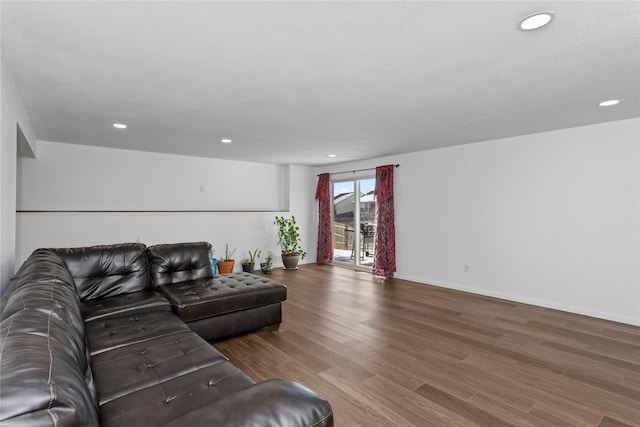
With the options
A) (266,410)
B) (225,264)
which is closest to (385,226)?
(225,264)

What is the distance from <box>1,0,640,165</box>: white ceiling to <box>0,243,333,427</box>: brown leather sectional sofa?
1.46 m

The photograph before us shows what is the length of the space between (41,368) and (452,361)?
2849 mm

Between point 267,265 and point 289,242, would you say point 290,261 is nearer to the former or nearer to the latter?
point 289,242

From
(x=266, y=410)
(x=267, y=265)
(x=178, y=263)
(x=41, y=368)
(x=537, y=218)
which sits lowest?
(x=267, y=265)

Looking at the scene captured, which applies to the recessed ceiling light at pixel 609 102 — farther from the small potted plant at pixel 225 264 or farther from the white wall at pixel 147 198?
the small potted plant at pixel 225 264

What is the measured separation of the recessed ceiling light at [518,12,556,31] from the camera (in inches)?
68.6

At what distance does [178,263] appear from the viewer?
3.57 metres

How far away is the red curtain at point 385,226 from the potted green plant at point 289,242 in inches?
71.8

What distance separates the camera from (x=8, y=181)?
2.53m

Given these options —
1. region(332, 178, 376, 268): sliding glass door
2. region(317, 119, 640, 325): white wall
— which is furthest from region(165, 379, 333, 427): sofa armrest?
region(332, 178, 376, 268): sliding glass door

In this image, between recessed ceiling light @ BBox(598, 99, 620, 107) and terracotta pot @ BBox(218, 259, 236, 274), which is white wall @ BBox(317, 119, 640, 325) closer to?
recessed ceiling light @ BBox(598, 99, 620, 107)

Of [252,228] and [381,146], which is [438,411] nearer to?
[381,146]

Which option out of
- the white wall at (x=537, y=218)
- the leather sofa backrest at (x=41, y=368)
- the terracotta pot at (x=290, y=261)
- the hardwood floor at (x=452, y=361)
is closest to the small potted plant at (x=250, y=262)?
the terracotta pot at (x=290, y=261)

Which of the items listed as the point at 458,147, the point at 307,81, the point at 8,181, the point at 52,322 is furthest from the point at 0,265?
the point at 458,147
